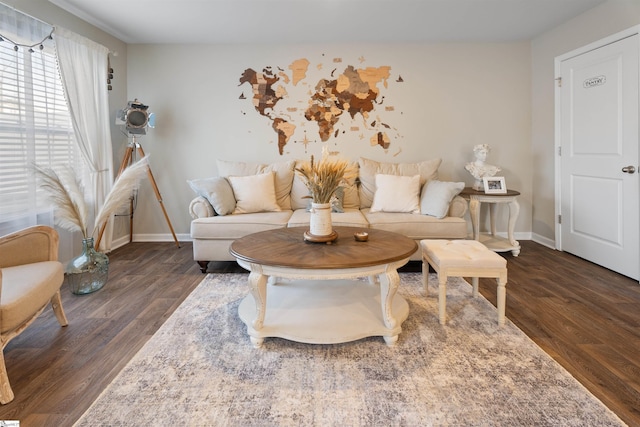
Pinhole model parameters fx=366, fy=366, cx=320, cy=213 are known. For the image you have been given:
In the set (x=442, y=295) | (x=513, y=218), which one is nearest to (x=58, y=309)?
(x=442, y=295)

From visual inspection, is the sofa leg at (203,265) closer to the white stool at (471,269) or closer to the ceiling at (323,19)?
the white stool at (471,269)

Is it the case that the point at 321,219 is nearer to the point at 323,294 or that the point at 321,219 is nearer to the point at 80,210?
the point at 323,294

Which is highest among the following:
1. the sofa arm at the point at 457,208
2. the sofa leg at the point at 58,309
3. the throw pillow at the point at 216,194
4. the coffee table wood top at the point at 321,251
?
the throw pillow at the point at 216,194

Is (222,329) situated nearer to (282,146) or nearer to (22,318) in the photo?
(22,318)

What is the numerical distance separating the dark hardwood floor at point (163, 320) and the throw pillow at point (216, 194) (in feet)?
1.89

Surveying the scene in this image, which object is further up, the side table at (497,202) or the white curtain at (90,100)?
the white curtain at (90,100)

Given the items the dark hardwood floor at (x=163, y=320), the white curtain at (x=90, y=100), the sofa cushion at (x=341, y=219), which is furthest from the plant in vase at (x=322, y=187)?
the white curtain at (x=90, y=100)

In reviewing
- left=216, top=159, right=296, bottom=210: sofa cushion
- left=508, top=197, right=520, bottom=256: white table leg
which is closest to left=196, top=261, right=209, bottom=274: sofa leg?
left=216, top=159, right=296, bottom=210: sofa cushion

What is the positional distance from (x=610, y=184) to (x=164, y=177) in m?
4.68

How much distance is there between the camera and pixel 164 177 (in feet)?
14.8

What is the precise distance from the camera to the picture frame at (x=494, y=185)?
3.89 m

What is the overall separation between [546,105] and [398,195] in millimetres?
2082

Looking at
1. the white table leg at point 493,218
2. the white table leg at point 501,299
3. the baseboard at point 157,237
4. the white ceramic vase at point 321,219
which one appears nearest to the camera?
the white table leg at point 501,299

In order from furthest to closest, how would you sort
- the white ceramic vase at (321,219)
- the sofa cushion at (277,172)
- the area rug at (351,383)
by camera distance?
the sofa cushion at (277,172) → the white ceramic vase at (321,219) → the area rug at (351,383)
